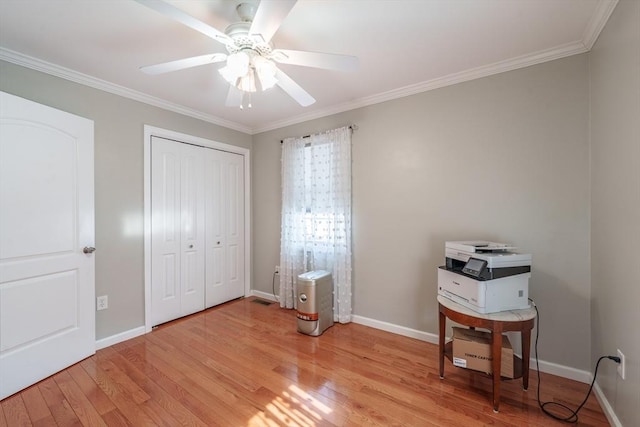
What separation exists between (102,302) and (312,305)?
1934 mm

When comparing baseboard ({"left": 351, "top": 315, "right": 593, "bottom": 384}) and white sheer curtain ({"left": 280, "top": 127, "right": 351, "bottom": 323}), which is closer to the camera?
Result: baseboard ({"left": 351, "top": 315, "right": 593, "bottom": 384})

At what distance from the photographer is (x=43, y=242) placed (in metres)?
1.98

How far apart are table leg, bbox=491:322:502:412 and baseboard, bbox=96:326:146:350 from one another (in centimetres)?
307

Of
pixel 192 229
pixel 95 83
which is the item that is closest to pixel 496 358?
pixel 192 229

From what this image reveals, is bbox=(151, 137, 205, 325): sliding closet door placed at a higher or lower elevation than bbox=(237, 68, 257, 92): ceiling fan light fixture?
lower

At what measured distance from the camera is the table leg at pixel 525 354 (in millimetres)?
1686

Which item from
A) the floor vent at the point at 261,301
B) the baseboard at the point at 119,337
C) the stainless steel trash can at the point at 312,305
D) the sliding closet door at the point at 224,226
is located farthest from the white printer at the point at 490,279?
the baseboard at the point at 119,337

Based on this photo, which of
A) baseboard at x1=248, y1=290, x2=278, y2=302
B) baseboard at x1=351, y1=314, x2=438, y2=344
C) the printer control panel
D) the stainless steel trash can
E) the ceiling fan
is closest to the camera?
the ceiling fan

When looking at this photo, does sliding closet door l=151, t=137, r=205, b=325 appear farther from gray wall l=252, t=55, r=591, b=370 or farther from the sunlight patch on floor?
the sunlight patch on floor

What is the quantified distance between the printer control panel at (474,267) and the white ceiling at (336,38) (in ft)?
5.00

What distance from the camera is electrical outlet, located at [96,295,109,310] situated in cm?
239

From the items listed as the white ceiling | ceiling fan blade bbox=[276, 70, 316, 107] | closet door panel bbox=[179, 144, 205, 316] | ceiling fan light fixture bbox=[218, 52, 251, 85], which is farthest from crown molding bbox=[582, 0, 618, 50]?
closet door panel bbox=[179, 144, 205, 316]

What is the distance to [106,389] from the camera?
72.6 inches

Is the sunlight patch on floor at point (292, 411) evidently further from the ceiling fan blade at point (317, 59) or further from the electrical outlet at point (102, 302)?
the ceiling fan blade at point (317, 59)
